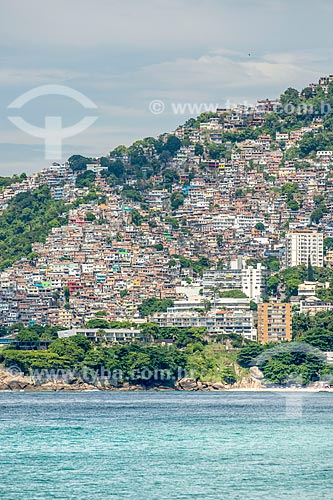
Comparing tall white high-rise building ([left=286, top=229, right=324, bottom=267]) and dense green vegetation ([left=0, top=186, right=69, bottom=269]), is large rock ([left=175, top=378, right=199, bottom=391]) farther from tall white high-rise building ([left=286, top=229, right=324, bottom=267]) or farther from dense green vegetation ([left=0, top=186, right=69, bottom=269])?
dense green vegetation ([left=0, top=186, right=69, bottom=269])

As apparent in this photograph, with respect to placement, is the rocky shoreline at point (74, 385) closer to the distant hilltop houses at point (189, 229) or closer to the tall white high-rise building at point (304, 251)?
the distant hilltop houses at point (189, 229)

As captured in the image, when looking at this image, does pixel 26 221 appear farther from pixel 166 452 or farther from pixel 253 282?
pixel 166 452

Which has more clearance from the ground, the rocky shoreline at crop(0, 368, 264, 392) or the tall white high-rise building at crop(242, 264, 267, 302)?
the tall white high-rise building at crop(242, 264, 267, 302)

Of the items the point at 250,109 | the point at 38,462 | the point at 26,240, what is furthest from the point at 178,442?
the point at 250,109

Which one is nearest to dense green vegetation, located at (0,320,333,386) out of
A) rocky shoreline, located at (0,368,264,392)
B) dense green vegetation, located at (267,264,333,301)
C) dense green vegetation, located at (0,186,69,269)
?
rocky shoreline, located at (0,368,264,392)

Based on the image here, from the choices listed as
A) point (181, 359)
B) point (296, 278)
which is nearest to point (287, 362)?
point (181, 359)

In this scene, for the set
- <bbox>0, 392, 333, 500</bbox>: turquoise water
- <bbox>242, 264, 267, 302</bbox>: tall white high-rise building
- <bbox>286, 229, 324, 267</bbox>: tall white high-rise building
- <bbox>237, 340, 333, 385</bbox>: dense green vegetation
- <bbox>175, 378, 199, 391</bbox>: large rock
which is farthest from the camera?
<bbox>286, 229, 324, 267</bbox>: tall white high-rise building
